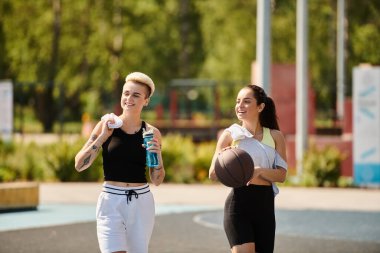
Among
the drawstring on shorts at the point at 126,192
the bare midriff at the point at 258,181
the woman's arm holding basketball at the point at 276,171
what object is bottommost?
the drawstring on shorts at the point at 126,192

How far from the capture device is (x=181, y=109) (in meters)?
57.5

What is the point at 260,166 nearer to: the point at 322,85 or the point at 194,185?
the point at 194,185

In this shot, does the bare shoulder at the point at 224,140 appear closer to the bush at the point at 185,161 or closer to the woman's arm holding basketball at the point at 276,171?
the woman's arm holding basketball at the point at 276,171

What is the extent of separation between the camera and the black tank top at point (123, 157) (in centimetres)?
782

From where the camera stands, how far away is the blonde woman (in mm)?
7738

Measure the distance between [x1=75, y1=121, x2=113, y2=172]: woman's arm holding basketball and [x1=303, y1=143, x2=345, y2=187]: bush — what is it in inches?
601

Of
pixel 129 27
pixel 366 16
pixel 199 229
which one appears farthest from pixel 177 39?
pixel 199 229

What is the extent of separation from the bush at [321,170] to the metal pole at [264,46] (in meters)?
3.74

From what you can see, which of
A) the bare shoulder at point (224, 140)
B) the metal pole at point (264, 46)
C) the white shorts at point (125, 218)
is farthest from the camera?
the metal pole at point (264, 46)

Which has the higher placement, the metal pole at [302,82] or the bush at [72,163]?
the metal pole at [302,82]

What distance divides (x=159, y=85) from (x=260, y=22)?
37.8 metres

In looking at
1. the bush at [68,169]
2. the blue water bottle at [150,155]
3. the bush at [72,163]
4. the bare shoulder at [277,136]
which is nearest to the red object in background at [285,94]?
the bush at [72,163]

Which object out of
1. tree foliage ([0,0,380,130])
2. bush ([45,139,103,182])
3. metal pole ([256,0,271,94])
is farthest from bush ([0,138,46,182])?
tree foliage ([0,0,380,130])

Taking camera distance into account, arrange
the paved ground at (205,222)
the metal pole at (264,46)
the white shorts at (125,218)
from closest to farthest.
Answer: the white shorts at (125,218) → the paved ground at (205,222) → the metal pole at (264,46)
